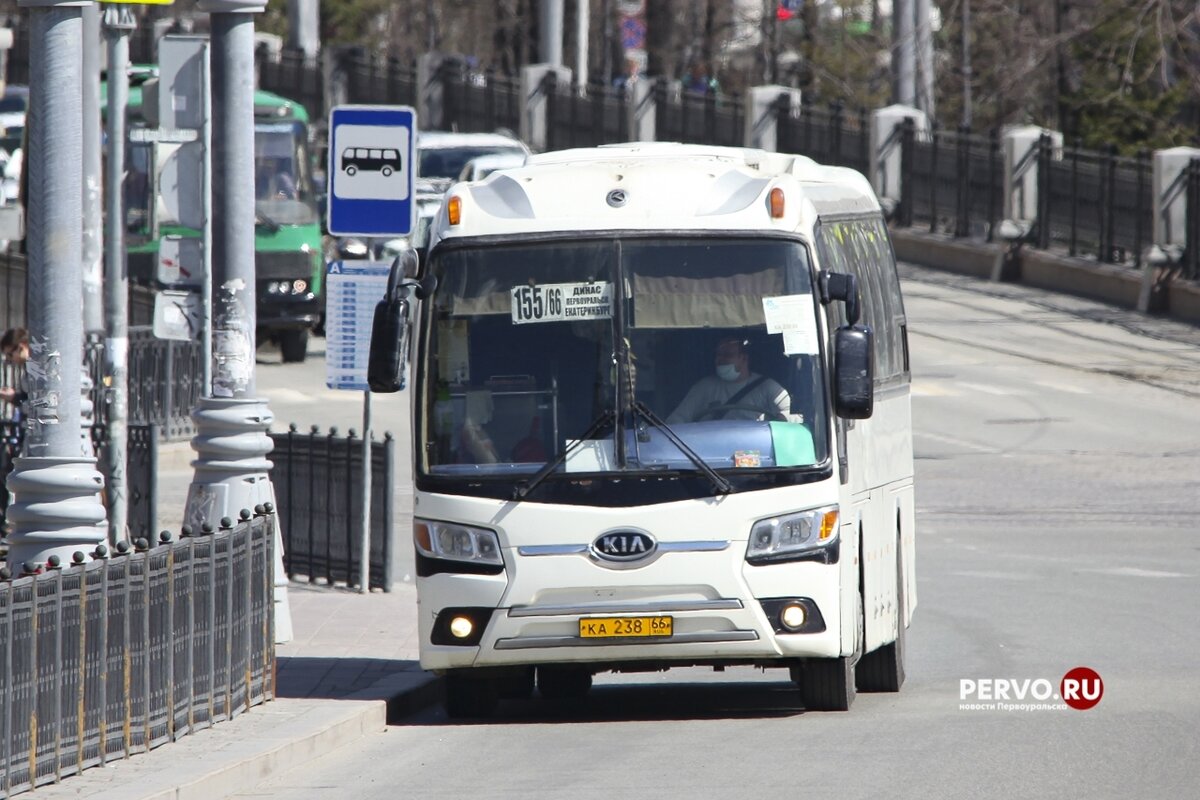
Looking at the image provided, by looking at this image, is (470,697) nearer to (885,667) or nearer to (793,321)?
(885,667)

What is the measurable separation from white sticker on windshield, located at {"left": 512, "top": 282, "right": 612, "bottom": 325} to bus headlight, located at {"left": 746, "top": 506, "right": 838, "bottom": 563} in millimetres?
1256

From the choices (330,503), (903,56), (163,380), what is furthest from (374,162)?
(903,56)

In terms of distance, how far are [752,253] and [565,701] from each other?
2688 millimetres

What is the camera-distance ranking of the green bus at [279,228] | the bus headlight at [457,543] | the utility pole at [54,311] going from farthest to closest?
the green bus at [279,228]
the bus headlight at [457,543]
the utility pole at [54,311]

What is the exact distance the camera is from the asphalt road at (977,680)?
9320mm

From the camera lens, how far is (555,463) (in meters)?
10.9

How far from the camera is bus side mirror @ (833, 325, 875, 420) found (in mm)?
10852

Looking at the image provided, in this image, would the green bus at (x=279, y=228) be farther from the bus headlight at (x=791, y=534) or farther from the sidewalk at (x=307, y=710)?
the bus headlight at (x=791, y=534)

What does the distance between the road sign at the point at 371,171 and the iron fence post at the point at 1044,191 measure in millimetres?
21929

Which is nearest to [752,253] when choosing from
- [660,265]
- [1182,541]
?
[660,265]

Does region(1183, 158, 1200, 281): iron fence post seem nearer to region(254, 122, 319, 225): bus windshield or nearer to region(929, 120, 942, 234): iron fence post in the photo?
region(929, 120, 942, 234): iron fence post

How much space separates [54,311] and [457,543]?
7.20 ft

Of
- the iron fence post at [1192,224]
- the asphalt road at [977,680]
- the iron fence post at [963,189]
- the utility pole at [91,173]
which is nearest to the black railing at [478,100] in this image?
the iron fence post at [963,189]

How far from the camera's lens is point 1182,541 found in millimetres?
18750
